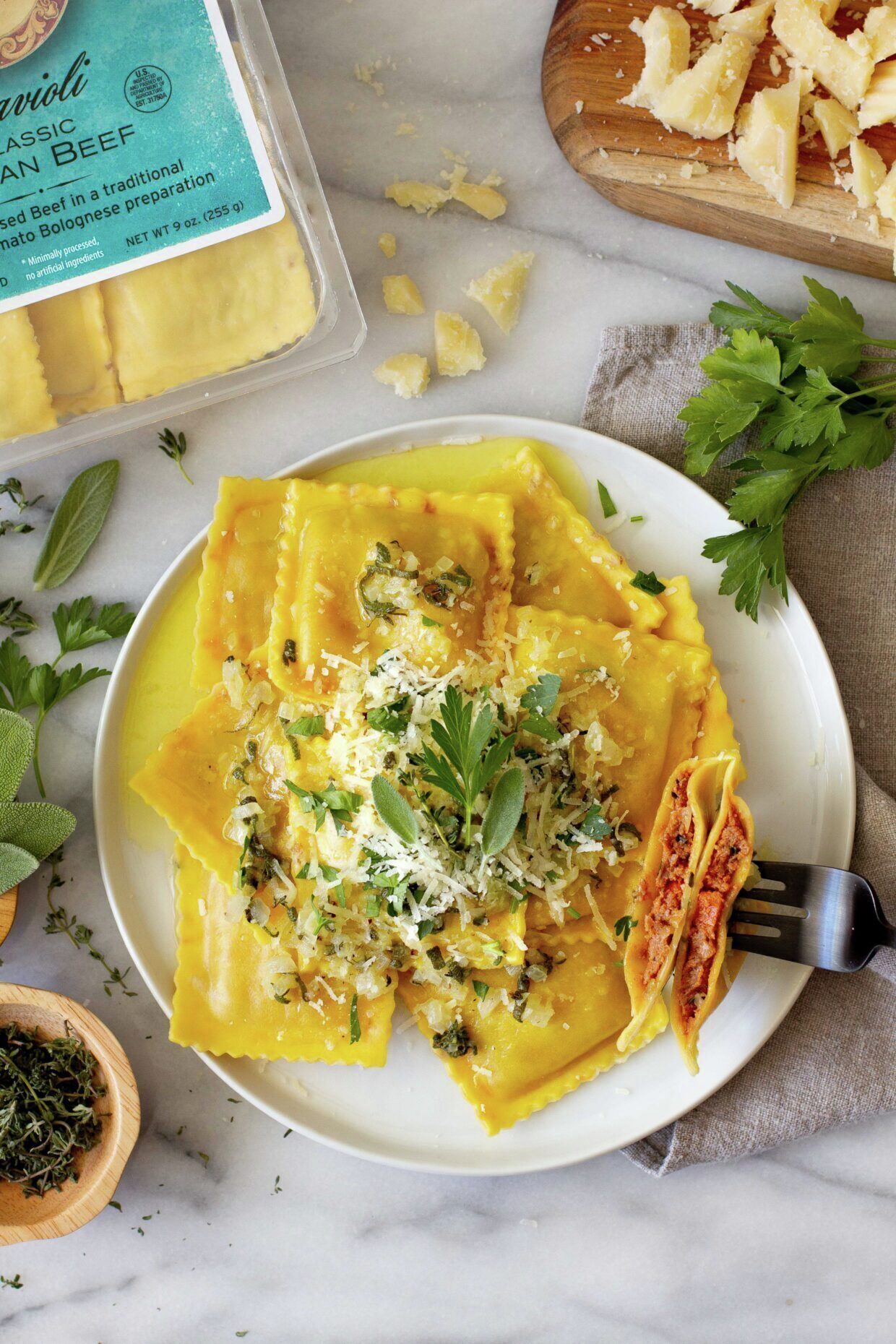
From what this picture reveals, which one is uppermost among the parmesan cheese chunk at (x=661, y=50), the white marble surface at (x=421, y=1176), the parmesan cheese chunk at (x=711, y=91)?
the parmesan cheese chunk at (x=661, y=50)

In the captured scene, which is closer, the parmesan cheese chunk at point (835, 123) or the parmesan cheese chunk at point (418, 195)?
the parmesan cheese chunk at point (835, 123)

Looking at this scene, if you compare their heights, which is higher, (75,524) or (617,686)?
(75,524)

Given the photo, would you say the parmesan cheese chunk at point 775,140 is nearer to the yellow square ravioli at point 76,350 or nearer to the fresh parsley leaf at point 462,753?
the fresh parsley leaf at point 462,753

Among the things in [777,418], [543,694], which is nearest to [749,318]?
[777,418]

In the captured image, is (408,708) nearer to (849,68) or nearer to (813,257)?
(813,257)

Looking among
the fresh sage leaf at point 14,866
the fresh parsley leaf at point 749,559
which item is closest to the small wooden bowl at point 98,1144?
the fresh sage leaf at point 14,866

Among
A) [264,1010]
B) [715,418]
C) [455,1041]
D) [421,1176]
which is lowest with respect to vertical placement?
[421,1176]

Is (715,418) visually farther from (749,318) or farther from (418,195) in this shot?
(418,195)
